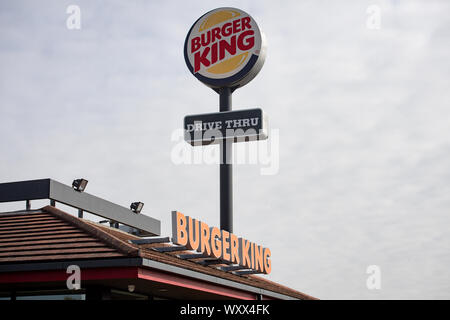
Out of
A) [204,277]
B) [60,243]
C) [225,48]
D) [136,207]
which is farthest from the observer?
[225,48]

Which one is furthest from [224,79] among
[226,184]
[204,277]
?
[204,277]

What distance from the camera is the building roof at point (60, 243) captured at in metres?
17.3

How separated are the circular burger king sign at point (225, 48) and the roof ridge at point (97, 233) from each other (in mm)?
10300

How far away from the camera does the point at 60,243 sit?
18.5 meters

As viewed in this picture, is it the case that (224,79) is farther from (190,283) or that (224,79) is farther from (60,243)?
(60,243)

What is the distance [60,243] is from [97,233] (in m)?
1.02

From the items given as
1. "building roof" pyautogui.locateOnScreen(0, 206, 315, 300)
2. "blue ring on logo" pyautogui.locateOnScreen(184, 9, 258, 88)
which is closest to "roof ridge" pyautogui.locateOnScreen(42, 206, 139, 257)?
"building roof" pyautogui.locateOnScreen(0, 206, 315, 300)

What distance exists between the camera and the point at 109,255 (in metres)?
17.0

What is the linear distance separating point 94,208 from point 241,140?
22.1 feet

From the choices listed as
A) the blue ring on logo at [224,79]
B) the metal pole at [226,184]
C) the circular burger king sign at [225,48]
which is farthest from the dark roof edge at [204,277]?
the circular burger king sign at [225,48]

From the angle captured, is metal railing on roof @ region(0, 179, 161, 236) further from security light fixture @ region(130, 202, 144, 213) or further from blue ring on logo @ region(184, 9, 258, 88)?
blue ring on logo @ region(184, 9, 258, 88)

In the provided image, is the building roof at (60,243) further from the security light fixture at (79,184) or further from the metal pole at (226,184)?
the metal pole at (226,184)
